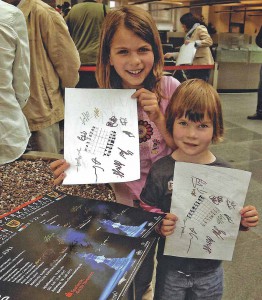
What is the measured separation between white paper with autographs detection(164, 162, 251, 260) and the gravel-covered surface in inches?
21.8

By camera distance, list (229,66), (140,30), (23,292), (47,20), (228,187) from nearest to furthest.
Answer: (23,292), (228,187), (140,30), (47,20), (229,66)

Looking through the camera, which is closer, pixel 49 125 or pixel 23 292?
pixel 23 292

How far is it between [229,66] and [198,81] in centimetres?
734

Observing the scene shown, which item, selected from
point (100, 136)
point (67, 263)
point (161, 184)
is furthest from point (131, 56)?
point (67, 263)

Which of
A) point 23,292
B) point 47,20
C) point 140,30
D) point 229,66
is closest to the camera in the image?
point 23,292

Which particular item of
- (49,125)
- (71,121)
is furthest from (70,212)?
(49,125)

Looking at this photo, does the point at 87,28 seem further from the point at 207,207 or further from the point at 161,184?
the point at 207,207

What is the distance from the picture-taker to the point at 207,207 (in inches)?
35.1

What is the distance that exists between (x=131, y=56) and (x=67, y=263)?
58cm

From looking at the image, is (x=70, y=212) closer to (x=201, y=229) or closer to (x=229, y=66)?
(x=201, y=229)

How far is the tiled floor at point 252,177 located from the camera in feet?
6.31

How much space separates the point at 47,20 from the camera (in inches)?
82.1
